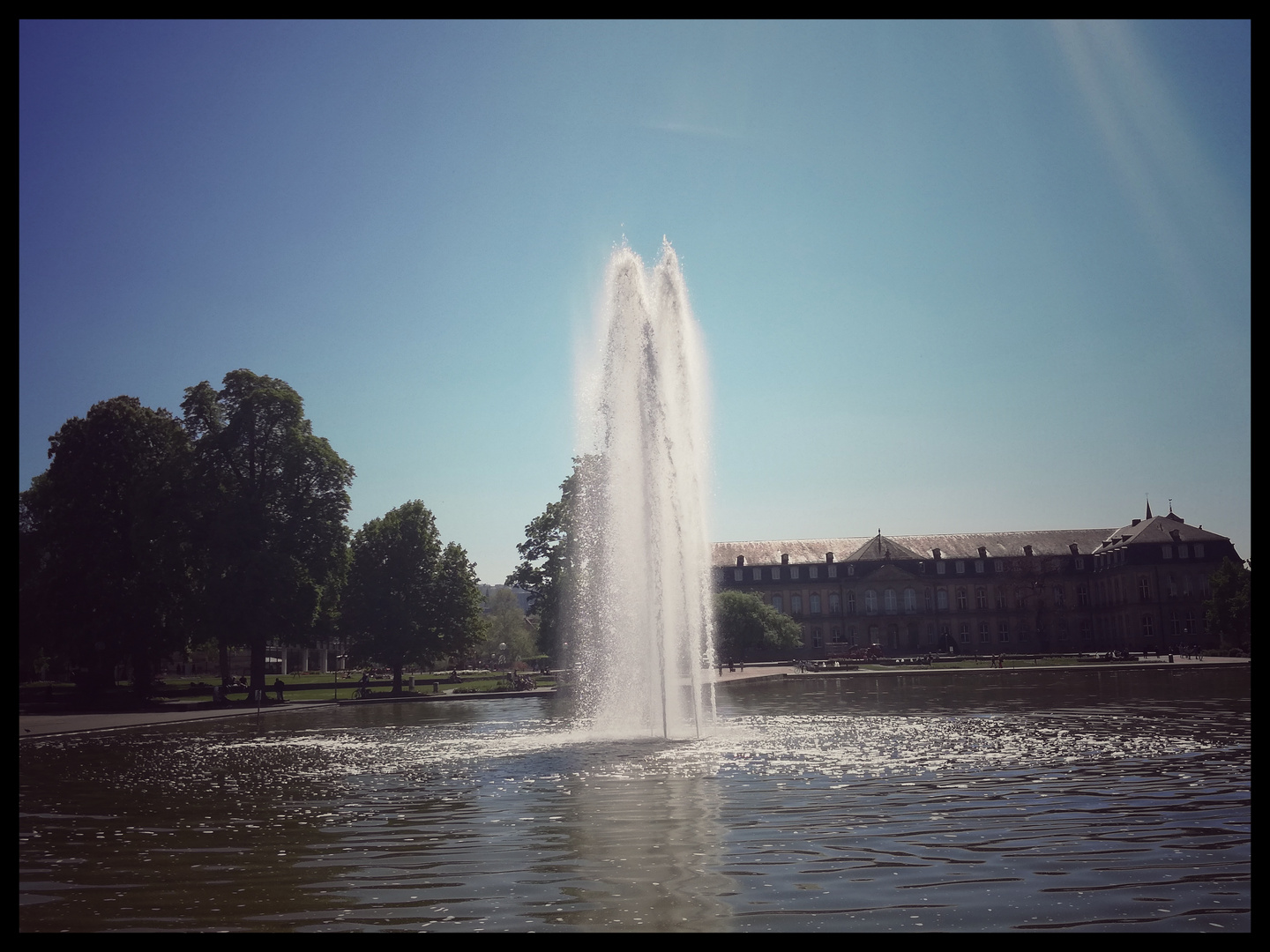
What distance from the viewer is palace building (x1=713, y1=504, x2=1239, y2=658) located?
378 ft

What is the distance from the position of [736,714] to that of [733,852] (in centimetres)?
2331

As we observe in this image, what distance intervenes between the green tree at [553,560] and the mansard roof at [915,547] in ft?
213

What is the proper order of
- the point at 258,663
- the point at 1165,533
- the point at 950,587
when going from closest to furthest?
the point at 258,663, the point at 1165,533, the point at 950,587

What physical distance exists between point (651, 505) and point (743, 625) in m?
52.7

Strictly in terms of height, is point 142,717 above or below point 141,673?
below

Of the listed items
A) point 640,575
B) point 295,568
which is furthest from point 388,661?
point 640,575

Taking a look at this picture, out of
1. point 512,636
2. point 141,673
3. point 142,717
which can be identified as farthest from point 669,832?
point 512,636

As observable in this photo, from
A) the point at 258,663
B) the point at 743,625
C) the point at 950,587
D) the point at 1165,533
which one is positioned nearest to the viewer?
the point at 258,663

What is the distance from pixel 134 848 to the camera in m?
14.0

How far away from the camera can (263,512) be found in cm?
5200

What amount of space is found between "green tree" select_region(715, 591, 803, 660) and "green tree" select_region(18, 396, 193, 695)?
4137 centimetres

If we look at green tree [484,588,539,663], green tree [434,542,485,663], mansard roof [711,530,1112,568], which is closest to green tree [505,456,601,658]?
green tree [434,542,485,663]

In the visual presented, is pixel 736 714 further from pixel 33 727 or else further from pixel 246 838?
pixel 33 727

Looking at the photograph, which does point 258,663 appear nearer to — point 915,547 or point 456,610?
point 456,610
